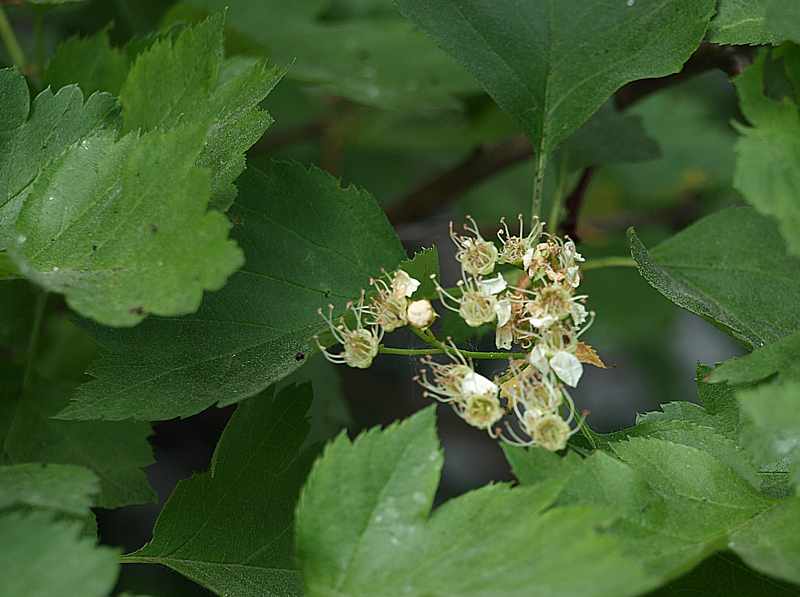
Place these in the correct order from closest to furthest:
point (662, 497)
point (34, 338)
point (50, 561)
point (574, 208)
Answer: point (50, 561)
point (662, 497)
point (34, 338)
point (574, 208)

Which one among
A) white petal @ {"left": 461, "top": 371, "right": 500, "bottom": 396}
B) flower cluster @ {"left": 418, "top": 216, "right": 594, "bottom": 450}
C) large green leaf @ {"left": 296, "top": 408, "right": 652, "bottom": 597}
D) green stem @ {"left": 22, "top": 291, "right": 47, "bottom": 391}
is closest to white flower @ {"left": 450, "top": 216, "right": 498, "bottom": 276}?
flower cluster @ {"left": 418, "top": 216, "right": 594, "bottom": 450}

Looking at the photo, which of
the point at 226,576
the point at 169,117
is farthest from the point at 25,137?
the point at 226,576

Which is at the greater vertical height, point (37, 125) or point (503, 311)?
point (37, 125)

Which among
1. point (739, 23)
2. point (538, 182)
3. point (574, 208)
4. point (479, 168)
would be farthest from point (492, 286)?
point (479, 168)

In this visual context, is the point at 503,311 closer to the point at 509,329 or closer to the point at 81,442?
the point at 509,329

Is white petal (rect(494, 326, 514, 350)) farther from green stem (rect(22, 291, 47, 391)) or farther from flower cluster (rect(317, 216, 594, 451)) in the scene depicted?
green stem (rect(22, 291, 47, 391))

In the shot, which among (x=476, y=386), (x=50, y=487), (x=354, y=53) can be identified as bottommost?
(x=354, y=53)

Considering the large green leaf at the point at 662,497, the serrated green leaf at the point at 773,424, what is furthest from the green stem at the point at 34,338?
the serrated green leaf at the point at 773,424
